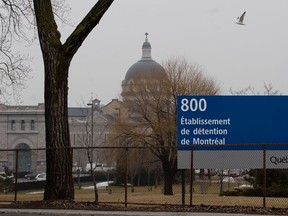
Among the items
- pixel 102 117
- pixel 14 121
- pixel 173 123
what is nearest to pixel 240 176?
pixel 173 123

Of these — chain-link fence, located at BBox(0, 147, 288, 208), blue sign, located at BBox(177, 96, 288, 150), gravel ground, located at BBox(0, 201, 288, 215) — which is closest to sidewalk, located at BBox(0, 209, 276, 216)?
gravel ground, located at BBox(0, 201, 288, 215)

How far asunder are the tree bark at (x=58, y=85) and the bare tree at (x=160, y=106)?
2850cm

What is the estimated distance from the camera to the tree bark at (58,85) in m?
16.1

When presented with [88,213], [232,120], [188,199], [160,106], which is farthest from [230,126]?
[160,106]

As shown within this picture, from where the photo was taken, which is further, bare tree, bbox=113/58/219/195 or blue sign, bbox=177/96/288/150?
bare tree, bbox=113/58/219/195

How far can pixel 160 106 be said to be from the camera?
46.8 metres

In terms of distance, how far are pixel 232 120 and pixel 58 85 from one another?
7560mm

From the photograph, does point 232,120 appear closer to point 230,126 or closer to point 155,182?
point 230,126

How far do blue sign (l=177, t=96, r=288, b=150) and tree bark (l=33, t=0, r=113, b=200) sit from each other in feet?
19.1

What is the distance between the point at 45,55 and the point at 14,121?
311 feet

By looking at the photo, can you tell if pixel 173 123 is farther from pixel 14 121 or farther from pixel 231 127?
pixel 14 121

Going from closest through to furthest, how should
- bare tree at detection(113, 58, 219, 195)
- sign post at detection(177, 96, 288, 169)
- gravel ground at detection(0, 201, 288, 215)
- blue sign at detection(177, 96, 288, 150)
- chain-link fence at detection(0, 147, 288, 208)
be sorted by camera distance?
gravel ground at detection(0, 201, 288, 215) → sign post at detection(177, 96, 288, 169) → blue sign at detection(177, 96, 288, 150) → chain-link fence at detection(0, 147, 288, 208) → bare tree at detection(113, 58, 219, 195)

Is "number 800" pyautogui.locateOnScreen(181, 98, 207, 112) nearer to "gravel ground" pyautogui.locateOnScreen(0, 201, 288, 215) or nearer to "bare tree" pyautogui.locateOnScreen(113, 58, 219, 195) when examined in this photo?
"gravel ground" pyautogui.locateOnScreen(0, 201, 288, 215)

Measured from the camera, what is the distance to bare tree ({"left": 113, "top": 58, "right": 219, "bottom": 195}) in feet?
148
